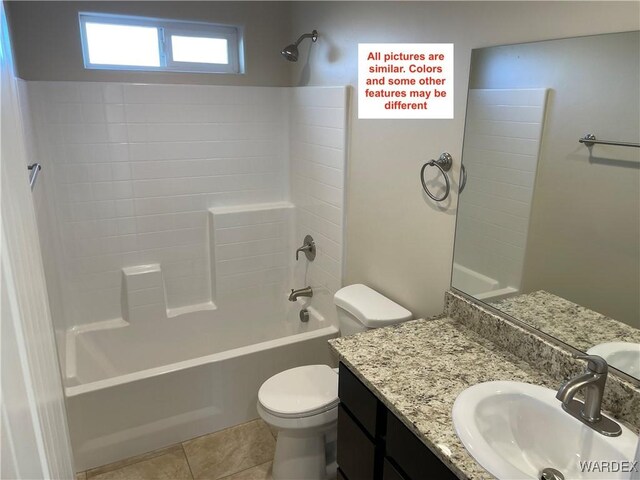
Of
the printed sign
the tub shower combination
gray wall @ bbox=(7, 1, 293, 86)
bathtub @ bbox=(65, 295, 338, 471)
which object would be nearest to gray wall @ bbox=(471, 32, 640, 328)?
the printed sign

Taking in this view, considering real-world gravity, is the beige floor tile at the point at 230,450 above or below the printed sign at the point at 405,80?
below

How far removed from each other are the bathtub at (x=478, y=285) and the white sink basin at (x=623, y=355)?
0.34 meters

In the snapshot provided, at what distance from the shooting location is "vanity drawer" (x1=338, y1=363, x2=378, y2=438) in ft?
4.58

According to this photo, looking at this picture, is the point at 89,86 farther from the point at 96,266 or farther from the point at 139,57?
the point at 96,266

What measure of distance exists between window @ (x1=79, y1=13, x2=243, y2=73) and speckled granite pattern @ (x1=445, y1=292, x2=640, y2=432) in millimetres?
2074

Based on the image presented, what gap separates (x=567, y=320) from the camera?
1.37m

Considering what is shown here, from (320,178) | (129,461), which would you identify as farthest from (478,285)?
(129,461)

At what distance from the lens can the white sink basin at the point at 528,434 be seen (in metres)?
1.07

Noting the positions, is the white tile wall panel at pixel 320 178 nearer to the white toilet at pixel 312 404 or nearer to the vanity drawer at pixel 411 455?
the white toilet at pixel 312 404

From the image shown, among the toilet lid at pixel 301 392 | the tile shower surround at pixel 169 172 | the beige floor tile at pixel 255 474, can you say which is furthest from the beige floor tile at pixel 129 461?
the tile shower surround at pixel 169 172

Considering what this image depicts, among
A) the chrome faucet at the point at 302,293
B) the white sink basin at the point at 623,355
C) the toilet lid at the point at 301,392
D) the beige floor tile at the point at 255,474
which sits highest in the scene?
the white sink basin at the point at 623,355

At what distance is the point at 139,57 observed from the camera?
269 centimetres

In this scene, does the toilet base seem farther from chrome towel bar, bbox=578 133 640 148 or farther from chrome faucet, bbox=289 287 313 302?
chrome towel bar, bbox=578 133 640 148

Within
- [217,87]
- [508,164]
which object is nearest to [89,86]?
[217,87]
